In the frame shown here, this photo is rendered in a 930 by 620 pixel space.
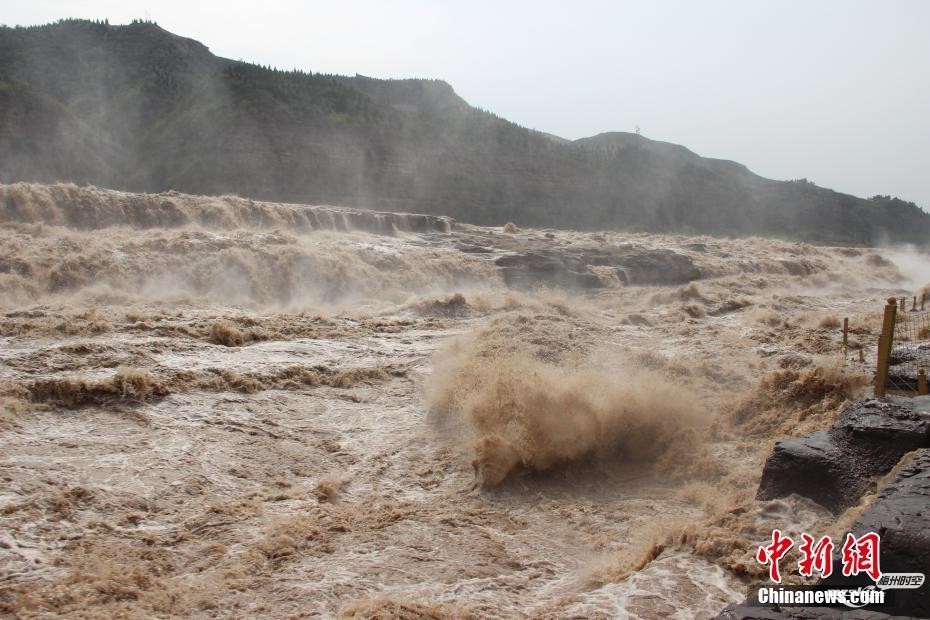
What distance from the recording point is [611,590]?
488 centimetres

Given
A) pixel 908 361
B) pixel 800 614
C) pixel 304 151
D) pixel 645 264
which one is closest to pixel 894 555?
pixel 800 614

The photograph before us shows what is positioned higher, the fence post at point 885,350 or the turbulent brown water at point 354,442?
the fence post at point 885,350

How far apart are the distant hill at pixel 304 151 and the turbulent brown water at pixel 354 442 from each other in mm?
17640

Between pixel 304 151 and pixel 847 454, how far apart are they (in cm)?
3182

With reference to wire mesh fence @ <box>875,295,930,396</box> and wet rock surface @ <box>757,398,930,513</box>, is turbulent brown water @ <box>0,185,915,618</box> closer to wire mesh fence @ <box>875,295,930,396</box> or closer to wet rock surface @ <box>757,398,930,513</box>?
wet rock surface @ <box>757,398,930,513</box>

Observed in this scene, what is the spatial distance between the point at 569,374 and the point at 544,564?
4.26 m

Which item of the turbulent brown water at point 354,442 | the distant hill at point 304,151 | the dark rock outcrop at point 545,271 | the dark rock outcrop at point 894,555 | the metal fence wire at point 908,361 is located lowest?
the turbulent brown water at point 354,442

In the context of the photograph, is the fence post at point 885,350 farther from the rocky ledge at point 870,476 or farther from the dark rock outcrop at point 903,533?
the dark rock outcrop at point 903,533

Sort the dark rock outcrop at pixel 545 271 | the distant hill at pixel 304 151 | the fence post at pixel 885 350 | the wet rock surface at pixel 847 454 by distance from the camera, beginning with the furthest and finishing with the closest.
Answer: the distant hill at pixel 304 151 < the dark rock outcrop at pixel 545 271 < the fence post at pixel 885 350 < the wet rock surface at pixel 847 454

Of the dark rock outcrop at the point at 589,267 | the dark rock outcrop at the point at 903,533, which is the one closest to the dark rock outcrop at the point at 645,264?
the dark rock outcrop at the point at 589,267

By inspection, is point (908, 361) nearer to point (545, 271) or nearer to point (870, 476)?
point (870, 476)

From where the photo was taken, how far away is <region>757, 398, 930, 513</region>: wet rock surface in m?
5.46

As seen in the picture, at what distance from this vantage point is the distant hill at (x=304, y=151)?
106 feet

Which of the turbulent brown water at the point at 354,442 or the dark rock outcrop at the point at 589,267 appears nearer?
the turbulent brown water at the point at 354,442
